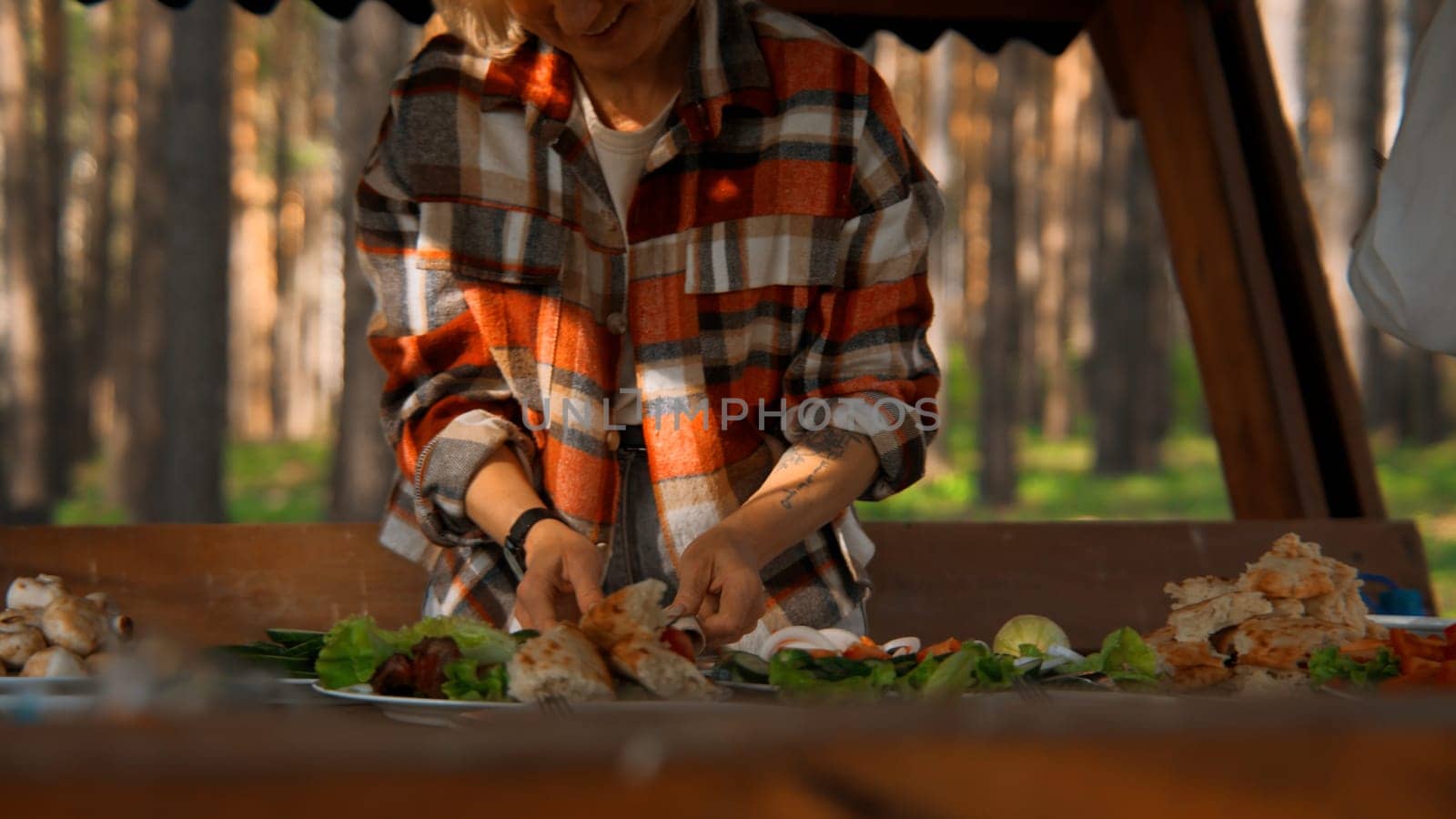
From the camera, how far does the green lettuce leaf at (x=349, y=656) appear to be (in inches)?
67.4

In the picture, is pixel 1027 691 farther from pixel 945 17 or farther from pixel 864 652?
pixel 945 17

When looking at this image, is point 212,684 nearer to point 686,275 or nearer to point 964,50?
point 686,275

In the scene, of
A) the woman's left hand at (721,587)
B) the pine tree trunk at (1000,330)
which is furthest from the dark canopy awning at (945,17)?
the pine tree trunk at (1000,330)

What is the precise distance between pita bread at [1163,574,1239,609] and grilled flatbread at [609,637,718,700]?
2.03ft

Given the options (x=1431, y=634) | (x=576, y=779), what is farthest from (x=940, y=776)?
(x=1431, y=634)

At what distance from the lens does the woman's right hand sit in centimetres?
210

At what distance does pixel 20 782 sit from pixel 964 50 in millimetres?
27938

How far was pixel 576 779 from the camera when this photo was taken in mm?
549

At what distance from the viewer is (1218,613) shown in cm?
179

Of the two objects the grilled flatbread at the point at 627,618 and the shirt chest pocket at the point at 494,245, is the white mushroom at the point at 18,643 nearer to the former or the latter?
the grilled flatbread at the point at 627,618

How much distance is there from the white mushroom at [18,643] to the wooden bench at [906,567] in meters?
1.45

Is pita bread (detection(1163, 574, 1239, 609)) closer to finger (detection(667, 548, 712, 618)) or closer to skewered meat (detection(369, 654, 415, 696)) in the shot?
finger (detection(667, 548, 712, 618))

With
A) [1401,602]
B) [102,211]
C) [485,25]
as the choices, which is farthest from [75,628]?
[102,211]

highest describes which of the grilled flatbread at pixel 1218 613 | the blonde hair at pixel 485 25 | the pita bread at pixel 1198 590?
the blonde hair at pixel 485 25
